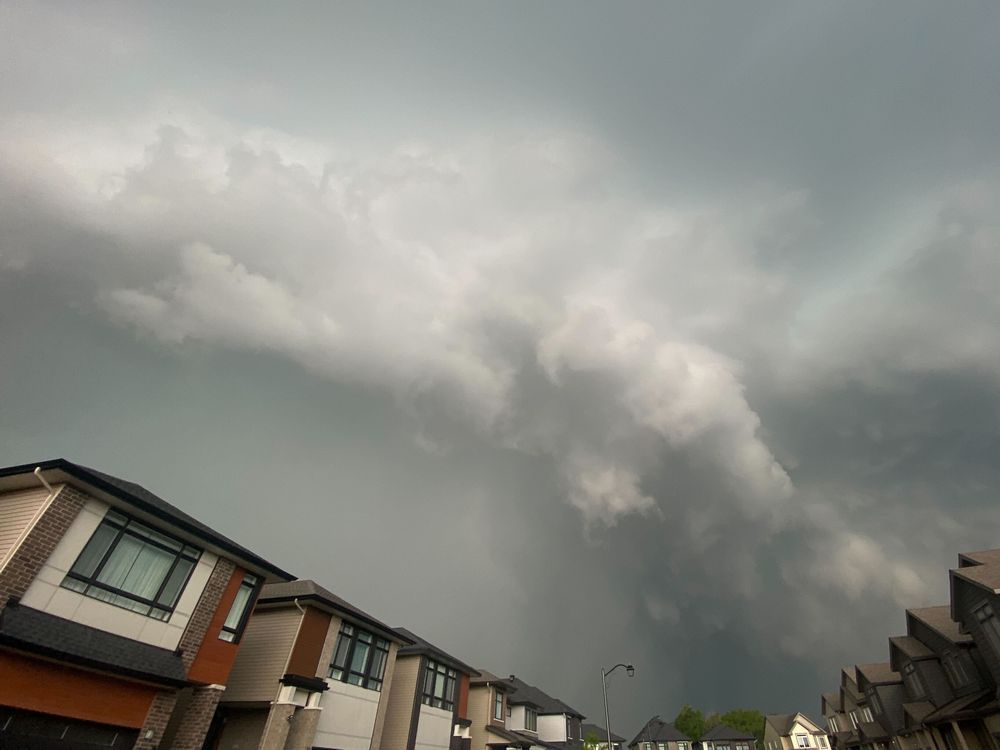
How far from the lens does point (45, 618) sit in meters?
13.0

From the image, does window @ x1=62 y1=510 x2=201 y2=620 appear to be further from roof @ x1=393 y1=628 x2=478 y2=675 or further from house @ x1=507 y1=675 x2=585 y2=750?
house @ x1=507 y1=675 x2=585 y2=750

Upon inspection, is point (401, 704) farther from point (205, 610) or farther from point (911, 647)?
point (911, 647)

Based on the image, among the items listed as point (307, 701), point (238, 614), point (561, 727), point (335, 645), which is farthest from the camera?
point (561, 727)

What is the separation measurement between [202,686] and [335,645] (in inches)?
300

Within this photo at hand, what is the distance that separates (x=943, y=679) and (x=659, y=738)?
6127 cm

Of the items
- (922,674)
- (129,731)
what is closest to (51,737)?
(129,731)

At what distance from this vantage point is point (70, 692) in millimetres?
13195

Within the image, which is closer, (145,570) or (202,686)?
(145,570)

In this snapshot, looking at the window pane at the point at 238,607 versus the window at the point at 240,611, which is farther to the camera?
the window pane at the point at 238,607

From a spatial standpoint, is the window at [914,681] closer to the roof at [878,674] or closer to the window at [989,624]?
the roof at [878,674]

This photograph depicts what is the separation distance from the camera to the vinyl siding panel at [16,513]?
13.4 metres

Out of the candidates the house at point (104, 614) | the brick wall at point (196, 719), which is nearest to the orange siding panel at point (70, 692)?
the house at point (104, 614)

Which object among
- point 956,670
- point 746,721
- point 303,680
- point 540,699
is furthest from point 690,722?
point 303,680

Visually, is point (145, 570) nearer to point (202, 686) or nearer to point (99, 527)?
point (99, 527)
